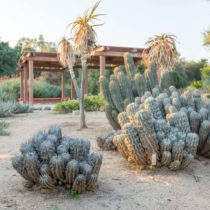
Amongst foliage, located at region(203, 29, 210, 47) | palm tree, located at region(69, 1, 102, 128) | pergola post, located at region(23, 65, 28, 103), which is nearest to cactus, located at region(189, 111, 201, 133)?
palm tree, located at region(69, 1, 102, 128)

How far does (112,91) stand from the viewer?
662 centimetres

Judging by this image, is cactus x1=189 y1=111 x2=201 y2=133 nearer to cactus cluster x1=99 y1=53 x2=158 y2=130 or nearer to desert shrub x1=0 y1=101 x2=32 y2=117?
cactus cluster x1=99 y1=53 x2=158 y2=130

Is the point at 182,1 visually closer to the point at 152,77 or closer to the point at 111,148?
the point at 152,77

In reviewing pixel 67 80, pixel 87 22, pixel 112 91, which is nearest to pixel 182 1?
pixel 87 22

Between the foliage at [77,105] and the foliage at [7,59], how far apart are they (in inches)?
571

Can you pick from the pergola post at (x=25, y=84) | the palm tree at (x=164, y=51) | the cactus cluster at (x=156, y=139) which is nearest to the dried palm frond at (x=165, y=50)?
the palm tree at (x=164, y=51)

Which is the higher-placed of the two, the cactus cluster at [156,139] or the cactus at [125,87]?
the cactus at [125,87]

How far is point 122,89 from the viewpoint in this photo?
6656 millimetres

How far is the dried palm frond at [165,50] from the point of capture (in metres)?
9.09

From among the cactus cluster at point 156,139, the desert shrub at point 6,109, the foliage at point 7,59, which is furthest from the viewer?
the foliage at point 7,59

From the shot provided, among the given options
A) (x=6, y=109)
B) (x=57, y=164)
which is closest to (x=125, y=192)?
(x=57, y=164)

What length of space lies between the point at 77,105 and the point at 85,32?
550 cm

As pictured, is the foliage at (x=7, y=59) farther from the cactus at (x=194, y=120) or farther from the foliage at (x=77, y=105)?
the cactus at (x=194, y=120)

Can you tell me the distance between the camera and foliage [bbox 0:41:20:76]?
2638 centimetres
